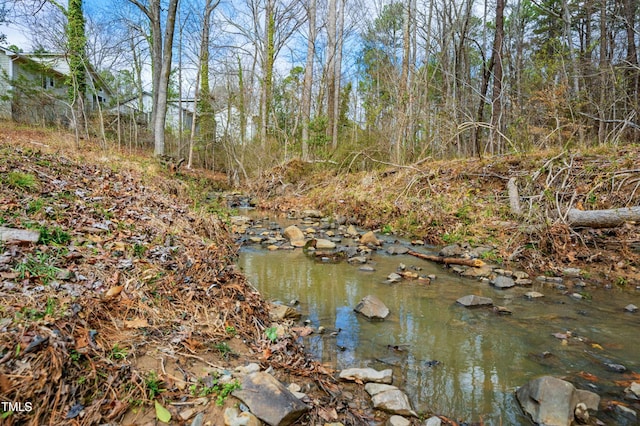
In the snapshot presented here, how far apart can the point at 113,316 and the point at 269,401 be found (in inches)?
51.6

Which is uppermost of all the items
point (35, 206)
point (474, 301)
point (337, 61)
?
point (337, 61)

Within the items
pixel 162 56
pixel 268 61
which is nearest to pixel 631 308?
pixel 162 56

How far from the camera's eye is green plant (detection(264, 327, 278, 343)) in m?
2.85

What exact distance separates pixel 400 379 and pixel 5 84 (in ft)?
95.3

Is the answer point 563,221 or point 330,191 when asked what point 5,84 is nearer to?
point 330,191

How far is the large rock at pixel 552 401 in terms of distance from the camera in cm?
220

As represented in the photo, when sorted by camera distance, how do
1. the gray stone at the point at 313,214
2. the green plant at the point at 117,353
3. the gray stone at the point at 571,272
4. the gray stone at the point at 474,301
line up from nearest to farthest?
the green plant at the point at 117,353, the gray stone at the point at 474,301, the gray stone at the point at 571,272, the gray stone at the point at 313,214

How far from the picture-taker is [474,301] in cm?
419

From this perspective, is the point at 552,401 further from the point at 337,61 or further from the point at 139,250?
the point at 337,61

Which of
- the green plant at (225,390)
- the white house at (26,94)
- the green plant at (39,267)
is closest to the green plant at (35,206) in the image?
the green plant at (39,267)

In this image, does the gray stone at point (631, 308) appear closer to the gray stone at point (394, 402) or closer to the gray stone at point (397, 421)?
the gray stone at point (394, 402)

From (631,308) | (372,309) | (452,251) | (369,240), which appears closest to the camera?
(372,309)

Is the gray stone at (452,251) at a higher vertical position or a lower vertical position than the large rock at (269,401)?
higher

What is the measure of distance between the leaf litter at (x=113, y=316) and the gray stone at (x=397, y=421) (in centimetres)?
17
